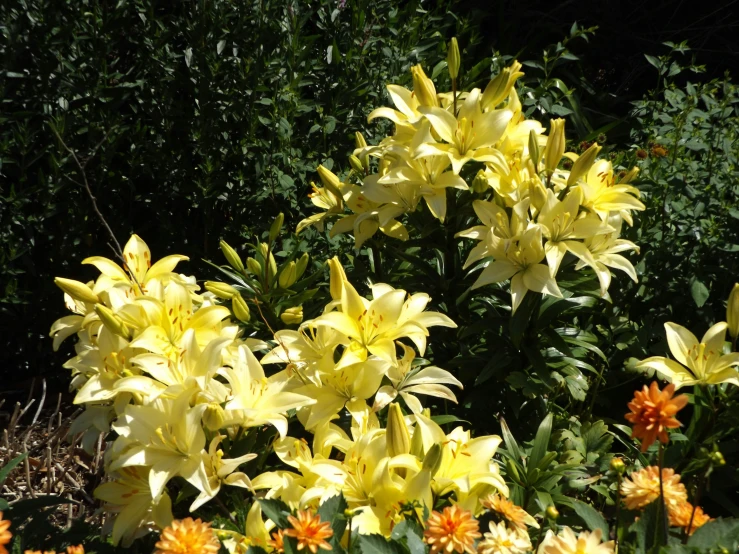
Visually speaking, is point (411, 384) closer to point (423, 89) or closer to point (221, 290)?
point (221, 290)

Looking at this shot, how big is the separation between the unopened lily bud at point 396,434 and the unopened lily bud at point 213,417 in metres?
0.28

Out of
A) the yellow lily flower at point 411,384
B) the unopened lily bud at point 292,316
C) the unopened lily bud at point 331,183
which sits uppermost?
the unopened lily bud at point 331,183

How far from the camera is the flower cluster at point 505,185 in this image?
173 centimetres

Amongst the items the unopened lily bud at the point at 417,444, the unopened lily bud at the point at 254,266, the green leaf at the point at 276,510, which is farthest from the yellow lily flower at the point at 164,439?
the unopened lily bud at the point at 254,266

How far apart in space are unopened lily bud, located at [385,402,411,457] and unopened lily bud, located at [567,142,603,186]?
73 centimetres

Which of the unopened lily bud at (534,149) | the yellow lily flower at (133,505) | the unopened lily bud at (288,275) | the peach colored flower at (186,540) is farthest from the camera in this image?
the unopened lily bud at (288,275)

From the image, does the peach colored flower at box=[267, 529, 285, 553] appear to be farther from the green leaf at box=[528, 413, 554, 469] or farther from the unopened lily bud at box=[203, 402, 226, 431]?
the green leaf at box=[528, 413, 554, 469]

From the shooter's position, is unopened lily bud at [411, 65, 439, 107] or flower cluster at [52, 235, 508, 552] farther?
unopened lily bud at [411, 65, 439, 107]

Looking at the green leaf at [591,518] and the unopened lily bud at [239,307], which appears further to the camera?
the unopened lily bud at [239,307]

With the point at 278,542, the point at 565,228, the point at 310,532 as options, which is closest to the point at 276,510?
the point at 278,542

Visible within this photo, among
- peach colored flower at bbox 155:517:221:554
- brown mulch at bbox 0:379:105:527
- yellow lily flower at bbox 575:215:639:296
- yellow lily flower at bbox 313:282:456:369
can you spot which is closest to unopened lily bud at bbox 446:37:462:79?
yellow lily flower at bbox 575:215:639:296

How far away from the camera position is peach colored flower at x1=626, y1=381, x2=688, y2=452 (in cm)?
106

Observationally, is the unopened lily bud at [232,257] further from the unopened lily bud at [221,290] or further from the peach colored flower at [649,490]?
the peach colored flower at [649,490]

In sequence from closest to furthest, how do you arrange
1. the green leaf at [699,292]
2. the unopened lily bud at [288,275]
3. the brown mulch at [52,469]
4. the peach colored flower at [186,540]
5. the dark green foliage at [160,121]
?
the peach colored flower at [186,540] → the unopened lily bud at [288,275] → the green leaf at [699,292] → the brown mulch at [52,469] → the dark green foliage at [160,121]
